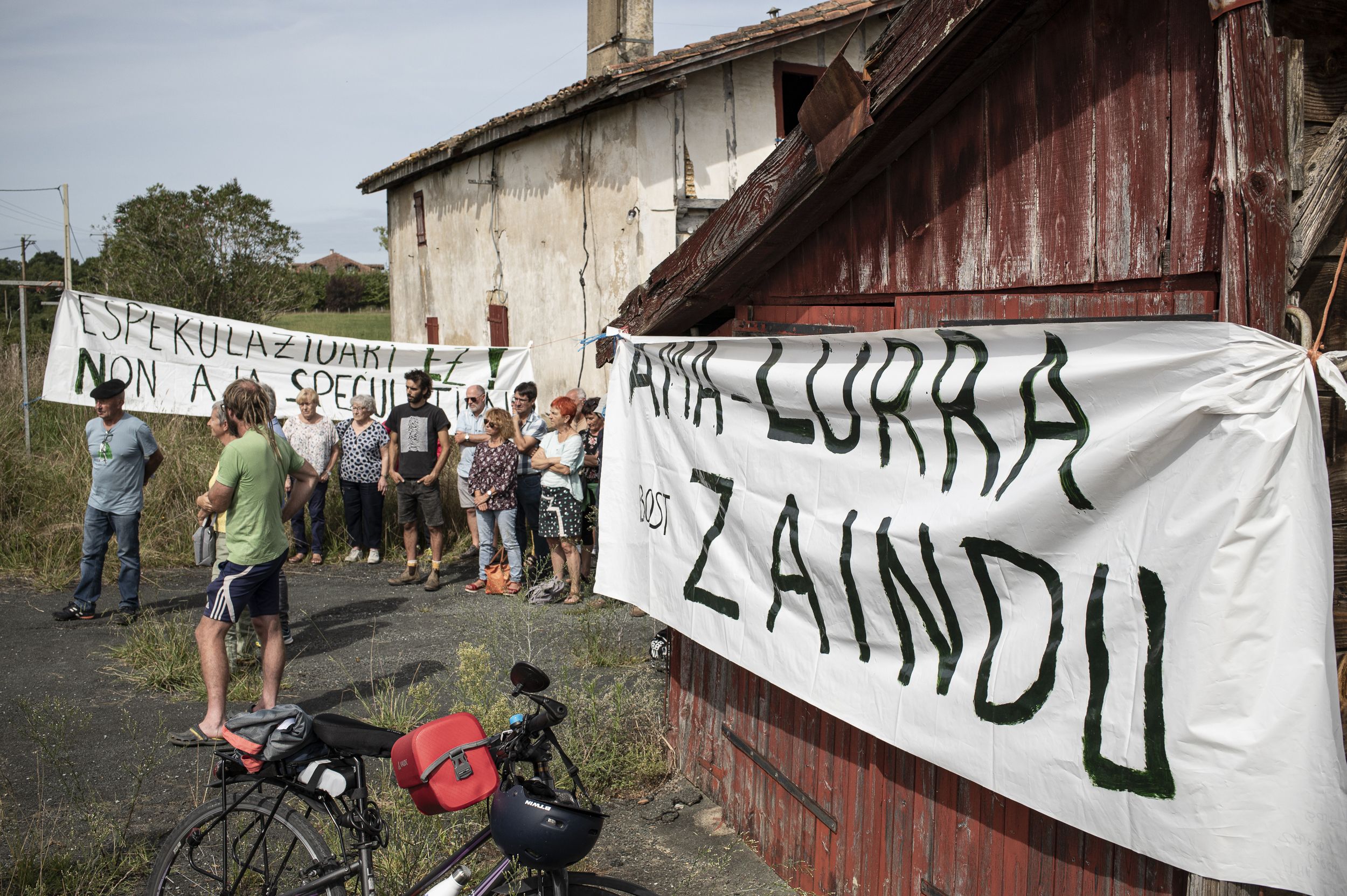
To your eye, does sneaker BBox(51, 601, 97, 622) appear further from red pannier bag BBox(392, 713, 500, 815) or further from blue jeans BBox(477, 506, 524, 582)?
red pannier bag BBox(392, 713, 500, 815)

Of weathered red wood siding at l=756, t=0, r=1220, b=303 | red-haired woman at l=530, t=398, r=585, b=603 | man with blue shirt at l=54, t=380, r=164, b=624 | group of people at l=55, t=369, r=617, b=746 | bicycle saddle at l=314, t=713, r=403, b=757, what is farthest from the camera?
red-haired woman at l=530, t=398, r=585, b=603

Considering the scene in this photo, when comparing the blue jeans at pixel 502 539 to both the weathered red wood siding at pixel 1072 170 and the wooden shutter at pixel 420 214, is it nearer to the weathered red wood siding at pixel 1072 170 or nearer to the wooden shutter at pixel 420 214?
the weathered red wood siding at pixel 1072 170

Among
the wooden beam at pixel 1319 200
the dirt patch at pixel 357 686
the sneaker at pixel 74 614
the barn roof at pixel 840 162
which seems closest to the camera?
the wooden beam at pixel 1319 200

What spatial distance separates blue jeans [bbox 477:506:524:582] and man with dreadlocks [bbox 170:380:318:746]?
12.3 ft

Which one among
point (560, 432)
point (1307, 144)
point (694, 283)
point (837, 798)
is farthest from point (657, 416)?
point (560, 432)

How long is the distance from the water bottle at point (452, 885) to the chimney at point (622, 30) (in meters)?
11.9

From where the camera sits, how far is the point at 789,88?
12820 mm

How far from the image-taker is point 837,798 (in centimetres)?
417

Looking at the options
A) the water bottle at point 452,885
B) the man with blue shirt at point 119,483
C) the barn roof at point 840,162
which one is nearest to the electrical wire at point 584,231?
the man with blue shirt at point 119,483

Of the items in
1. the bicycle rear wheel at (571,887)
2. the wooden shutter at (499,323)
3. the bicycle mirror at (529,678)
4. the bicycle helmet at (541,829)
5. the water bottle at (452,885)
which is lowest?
the bicycle rear wheel at (571,887)

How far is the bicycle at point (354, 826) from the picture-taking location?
3.07 metres

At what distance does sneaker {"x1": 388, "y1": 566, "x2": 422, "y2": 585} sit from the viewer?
402 inches

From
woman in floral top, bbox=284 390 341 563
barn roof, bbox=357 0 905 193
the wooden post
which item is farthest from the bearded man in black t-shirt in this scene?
the wooden post

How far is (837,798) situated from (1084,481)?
2.04m
